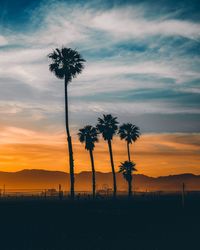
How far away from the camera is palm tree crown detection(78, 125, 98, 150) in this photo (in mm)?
84000

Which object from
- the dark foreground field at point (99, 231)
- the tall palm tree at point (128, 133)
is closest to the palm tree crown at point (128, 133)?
the tall palm tree at point (128, 133)

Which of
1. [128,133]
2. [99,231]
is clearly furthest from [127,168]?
[99,231]

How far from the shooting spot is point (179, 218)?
104 ft

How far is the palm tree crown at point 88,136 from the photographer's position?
84000mm

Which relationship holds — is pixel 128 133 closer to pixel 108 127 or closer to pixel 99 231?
pixel 108 127

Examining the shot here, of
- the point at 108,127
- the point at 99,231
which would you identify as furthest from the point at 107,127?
the point at 99,231

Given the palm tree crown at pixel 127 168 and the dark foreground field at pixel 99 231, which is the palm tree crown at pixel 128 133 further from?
the dark foreground field at pixel 99 231

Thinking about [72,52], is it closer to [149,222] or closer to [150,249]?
[149,222]

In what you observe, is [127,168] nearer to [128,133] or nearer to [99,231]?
[128,133]

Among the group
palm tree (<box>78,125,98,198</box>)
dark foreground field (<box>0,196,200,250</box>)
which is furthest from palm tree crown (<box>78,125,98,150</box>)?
dark foreground field (<box>0,196,200,250</box>)

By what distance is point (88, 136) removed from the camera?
8469cm

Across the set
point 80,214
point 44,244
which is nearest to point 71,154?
point 80,214

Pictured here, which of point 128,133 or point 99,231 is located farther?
point 128,133

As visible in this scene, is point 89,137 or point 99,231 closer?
point 99,231
